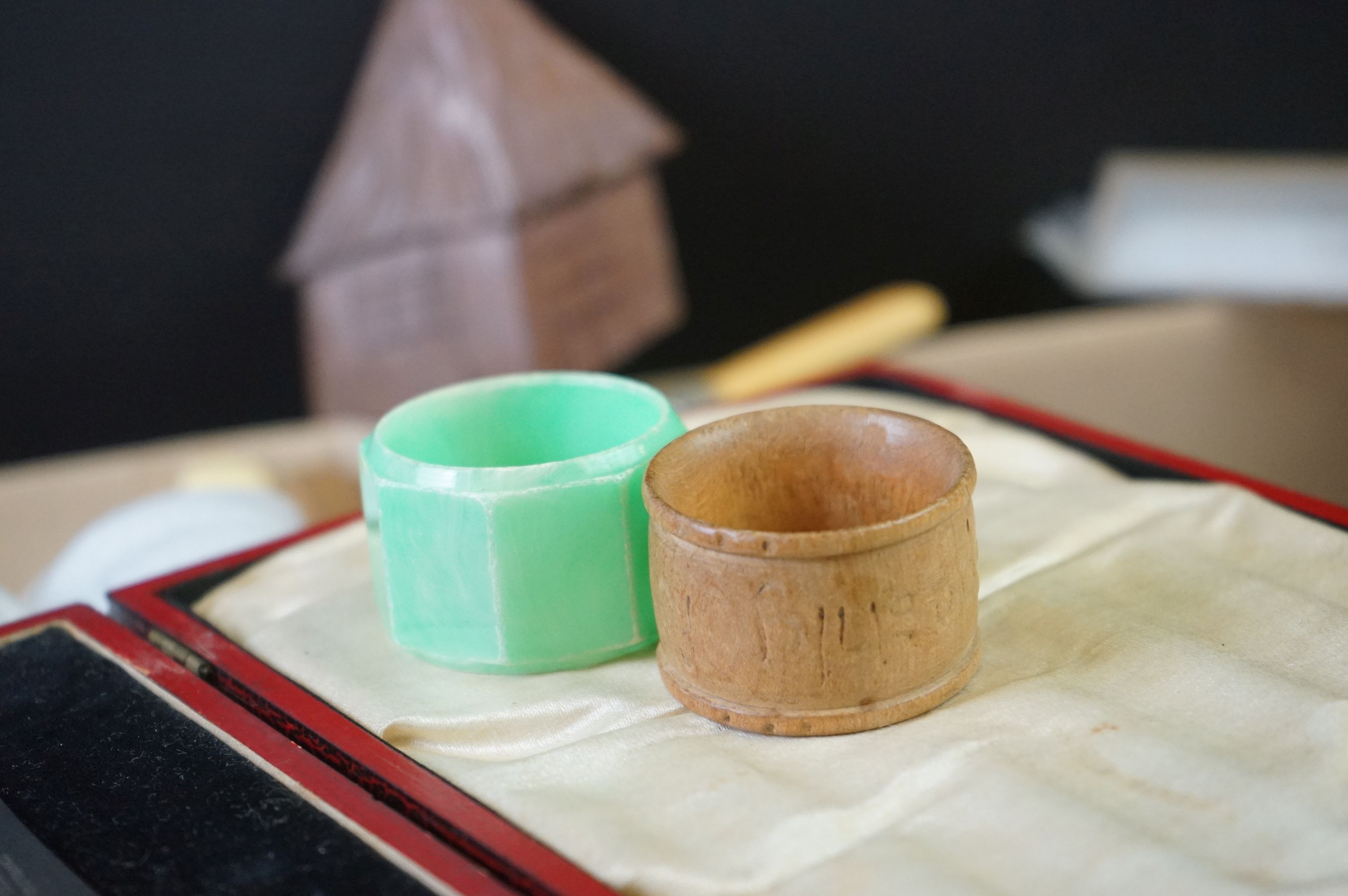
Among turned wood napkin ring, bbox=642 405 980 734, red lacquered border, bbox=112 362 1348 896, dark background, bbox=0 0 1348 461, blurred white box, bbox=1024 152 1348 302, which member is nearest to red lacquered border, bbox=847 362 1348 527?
red lacquered border, bbox=112 362 1348 896

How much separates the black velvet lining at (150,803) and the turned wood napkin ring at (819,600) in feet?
0.56

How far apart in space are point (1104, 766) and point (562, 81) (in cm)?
113

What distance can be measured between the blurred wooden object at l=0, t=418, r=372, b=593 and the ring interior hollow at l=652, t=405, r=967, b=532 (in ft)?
2.49

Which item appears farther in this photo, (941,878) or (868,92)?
(868,92)

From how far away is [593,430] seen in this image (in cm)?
80

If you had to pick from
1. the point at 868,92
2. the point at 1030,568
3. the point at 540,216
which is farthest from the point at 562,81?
the point at 1030,568

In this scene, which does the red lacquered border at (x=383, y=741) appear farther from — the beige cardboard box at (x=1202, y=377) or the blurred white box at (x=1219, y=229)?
the blurred white box at (x=1219, y=229)

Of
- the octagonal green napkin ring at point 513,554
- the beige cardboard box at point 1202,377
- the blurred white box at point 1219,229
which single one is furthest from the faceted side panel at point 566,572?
the blurred white box at point 1219,229

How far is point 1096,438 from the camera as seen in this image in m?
0.94

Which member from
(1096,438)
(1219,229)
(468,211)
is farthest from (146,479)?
(1219,229)

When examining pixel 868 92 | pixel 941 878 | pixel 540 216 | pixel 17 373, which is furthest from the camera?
pixel 868 92

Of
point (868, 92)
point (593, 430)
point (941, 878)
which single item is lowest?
point (941, 878)

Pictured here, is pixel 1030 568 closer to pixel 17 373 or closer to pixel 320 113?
pixel 320 113

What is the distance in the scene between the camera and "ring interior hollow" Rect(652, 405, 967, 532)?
2.22 feet
